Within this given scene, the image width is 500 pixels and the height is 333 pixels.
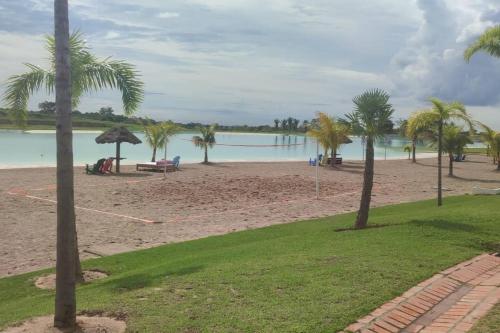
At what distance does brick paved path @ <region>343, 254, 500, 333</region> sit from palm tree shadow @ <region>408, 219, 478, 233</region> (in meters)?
2.33

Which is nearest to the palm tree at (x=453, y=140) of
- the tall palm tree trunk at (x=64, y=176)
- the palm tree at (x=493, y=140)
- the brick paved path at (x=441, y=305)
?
the palm tree at (x=493, y=140)

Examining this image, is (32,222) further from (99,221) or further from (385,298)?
(385,298)

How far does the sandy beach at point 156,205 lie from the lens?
10.6m

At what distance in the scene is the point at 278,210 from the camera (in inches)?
599

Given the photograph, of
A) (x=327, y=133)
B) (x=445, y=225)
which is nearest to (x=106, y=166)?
(x=327, y=133)

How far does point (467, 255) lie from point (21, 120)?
644 cm

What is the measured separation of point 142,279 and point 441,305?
3.20 metres

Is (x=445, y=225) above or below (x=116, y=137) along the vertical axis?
below

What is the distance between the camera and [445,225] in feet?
28.3

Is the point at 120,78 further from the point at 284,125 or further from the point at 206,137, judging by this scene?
the point at 284,125

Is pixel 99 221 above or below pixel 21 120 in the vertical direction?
below

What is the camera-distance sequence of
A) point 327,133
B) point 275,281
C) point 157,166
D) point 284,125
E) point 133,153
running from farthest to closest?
point 284,125 → point 133,153 → point 327,133 → point 157,166 → point 275,281

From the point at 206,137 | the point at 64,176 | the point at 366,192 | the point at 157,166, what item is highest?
the point at 206,137

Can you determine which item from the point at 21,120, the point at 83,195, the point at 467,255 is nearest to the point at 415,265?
the point at 467,255
